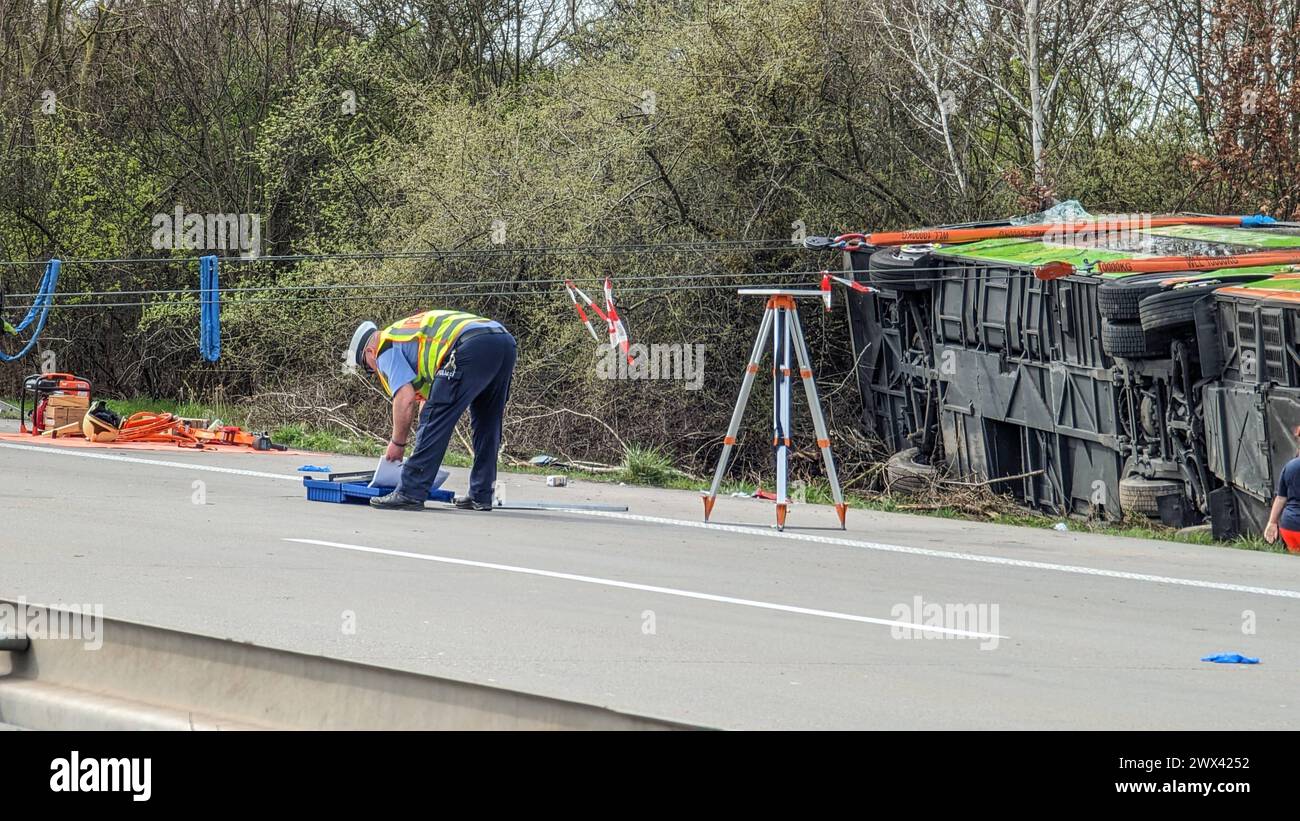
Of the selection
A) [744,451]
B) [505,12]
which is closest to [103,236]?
[505,12]

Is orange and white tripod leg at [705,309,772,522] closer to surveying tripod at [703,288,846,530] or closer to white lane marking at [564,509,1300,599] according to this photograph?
surveying tripod at [703,288,846,530]

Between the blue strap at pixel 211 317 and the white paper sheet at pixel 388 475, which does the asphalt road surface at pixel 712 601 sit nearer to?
the white paper sheet at pixel 388 475

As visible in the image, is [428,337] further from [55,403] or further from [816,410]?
[55,403]

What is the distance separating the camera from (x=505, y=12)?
32.4 m

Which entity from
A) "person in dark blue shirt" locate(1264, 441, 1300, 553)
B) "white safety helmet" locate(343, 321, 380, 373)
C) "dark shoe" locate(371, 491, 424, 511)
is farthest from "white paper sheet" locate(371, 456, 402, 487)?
"person in dark blue shirt" locate(1264, 441, 1300, 553)

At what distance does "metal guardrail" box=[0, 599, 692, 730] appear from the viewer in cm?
514

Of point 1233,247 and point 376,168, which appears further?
point 376,168

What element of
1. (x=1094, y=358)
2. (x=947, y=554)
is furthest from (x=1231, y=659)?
(x=1094, y=358)

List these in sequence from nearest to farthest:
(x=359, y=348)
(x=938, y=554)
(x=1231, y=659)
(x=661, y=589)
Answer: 1. (x=1231, y=659)
2. (x=661, y=589)
3. (x=938, y=554)
4. (x=359, y=348)

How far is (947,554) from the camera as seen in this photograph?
40.3 feet

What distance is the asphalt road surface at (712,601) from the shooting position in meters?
6.90

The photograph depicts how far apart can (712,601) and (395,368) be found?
15.4ft

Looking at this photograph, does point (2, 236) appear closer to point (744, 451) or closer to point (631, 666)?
point (744, 451)

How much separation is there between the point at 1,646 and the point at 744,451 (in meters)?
18.3
